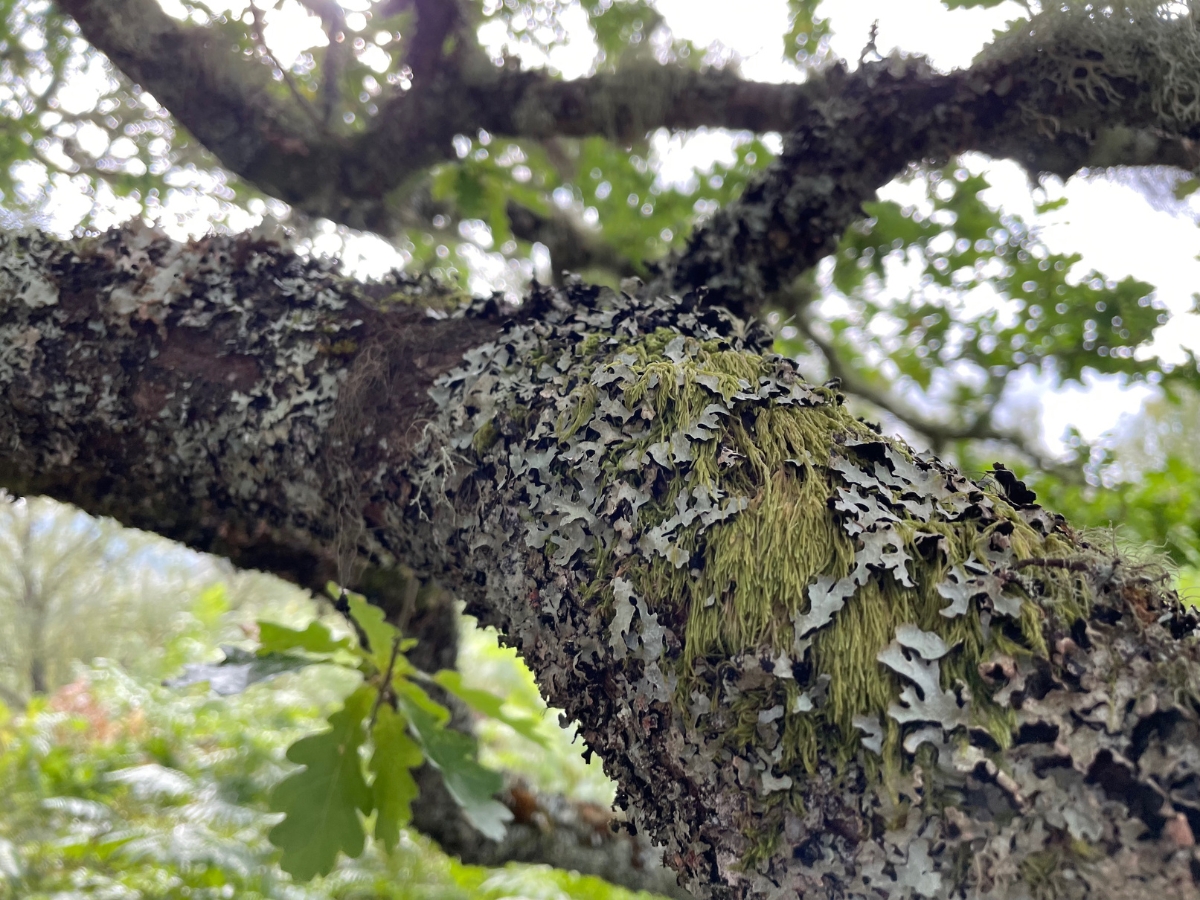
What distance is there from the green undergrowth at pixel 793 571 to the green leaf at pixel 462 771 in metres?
1.05

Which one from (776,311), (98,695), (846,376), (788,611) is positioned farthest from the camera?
(98,695)

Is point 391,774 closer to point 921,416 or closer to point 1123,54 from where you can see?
point 1123,54

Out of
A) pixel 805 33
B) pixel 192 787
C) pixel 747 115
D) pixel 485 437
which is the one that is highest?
pixel 805 33

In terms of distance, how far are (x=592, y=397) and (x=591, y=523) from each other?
19 centimetres

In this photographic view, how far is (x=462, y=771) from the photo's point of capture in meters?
1.69

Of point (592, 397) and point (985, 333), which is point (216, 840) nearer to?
point (592, 397)

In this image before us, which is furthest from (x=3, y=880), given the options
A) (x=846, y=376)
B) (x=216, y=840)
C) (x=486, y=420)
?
(x=846, y=376)

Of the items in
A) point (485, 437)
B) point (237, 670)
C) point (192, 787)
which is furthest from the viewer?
point (192, 787)

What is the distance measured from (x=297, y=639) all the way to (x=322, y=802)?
36 cm

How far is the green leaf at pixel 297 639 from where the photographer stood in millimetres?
1658

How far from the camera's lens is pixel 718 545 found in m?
0.81

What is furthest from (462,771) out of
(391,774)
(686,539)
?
(686,539)

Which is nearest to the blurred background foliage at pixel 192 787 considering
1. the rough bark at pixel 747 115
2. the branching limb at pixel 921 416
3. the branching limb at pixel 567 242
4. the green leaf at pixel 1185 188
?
the rough bark at pixel 747 115

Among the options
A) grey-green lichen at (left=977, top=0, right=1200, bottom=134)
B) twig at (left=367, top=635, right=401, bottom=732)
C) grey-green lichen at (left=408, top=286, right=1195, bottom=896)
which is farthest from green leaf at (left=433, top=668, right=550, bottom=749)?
grey-green lichen at (left=977, top=0, right=1200, bottom=134)
